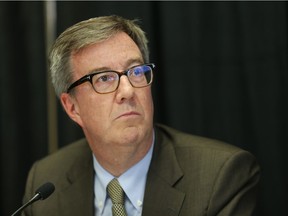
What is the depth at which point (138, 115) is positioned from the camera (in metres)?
1.70

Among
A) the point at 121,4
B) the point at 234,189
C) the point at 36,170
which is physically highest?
the point at 121,4

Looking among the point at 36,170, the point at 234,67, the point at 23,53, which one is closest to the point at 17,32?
the point at 23,53

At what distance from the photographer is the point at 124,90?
1.66 metres

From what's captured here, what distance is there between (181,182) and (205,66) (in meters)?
A: 0.84

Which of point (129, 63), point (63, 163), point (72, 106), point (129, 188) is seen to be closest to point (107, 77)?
point (129, 63)

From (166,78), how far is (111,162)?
0.73 m

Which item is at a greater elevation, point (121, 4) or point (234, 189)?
point (121, 4)

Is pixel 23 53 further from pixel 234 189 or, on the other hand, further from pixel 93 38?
pixel 234 189

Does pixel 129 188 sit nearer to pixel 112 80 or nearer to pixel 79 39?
pixel 112 80

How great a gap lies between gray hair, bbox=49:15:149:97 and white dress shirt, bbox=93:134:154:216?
1.51ft

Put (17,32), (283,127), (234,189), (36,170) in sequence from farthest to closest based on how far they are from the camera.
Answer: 1. (17,32)
2. (283,127)
3. (36,170)
4. (234,189)

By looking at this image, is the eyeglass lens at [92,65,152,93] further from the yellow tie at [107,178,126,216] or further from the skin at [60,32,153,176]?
the yellow tie at [107,178,126,216]

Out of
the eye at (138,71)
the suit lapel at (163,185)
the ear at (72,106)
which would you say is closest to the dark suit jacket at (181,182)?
the suit lapel at (163,185)

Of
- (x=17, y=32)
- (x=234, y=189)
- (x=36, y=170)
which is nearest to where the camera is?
(x=234, y=189)
